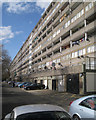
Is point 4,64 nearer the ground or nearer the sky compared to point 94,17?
nearer the ground

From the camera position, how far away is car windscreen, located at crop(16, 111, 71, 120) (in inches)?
115

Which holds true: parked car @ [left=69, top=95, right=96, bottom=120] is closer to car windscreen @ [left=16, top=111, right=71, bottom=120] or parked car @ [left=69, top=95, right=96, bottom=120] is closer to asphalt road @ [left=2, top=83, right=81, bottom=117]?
car windscreen @ [left=16, top=111, right=71, bottom=120]

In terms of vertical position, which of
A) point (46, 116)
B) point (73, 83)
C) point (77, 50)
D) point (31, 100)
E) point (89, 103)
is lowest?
point (31, 100)

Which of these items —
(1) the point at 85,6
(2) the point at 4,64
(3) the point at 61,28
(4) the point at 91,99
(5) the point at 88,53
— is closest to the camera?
(4) the point at 91,99

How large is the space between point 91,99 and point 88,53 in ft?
63.8

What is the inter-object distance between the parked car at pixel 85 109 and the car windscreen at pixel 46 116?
1624 millimetres

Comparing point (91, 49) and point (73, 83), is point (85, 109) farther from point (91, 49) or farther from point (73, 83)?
point (91, 49)

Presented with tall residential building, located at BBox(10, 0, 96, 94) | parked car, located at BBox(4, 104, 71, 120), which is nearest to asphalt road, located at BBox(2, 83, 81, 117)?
tall residential building, located at BBox(10, 0, 96, 94)

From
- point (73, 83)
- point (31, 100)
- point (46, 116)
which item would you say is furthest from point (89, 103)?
point (73, 83)

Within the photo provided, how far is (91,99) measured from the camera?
5.07 m

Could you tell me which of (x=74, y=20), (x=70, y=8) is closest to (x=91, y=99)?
(x=74, y=20)

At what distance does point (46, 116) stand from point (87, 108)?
7.79 ft

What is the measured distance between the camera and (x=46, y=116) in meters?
3.02

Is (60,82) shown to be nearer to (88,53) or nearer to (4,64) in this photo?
(88,53)
